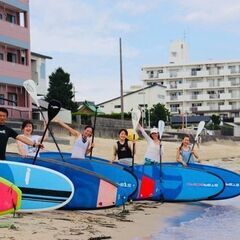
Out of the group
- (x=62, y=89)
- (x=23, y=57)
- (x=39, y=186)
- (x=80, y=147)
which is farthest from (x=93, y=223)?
(x=62, y=89)

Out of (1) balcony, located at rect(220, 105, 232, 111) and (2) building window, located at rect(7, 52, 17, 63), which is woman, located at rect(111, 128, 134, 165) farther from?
(1) balcony, located at rect(220, 105, 232, 111)

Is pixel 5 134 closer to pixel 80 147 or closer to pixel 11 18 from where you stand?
pixel 80 147

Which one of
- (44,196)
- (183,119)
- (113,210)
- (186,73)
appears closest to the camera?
(44,196)

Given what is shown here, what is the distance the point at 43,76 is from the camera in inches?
1738

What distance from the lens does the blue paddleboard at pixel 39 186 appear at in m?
8.09

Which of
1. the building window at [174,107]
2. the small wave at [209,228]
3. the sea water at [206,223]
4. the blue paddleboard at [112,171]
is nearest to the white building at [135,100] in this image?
the building window at [174,107]

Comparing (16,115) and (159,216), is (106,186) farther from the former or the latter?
(16,115)

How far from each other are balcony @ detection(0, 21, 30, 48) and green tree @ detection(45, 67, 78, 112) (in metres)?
11.3

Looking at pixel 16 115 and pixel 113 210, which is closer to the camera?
pixel 113 210

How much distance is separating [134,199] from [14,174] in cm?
351

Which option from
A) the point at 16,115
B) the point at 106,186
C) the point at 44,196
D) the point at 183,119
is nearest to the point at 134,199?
the point at 106,186

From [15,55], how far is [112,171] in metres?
26.2

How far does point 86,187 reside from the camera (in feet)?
30.0

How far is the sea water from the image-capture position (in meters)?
8.09
